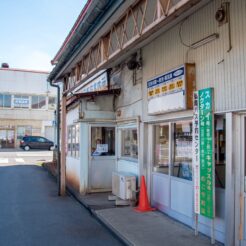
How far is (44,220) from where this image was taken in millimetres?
7148

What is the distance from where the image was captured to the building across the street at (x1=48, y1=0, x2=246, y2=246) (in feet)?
16.1

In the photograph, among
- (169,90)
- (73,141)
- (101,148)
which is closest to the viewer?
(169,90)

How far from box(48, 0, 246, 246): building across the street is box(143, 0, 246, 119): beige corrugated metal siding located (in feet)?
0.05

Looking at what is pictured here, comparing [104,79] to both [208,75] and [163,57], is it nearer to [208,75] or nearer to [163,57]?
[163,57]

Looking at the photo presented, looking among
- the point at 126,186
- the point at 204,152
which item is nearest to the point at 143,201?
the point at 126,186

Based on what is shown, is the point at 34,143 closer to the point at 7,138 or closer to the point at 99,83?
the point at 7,138

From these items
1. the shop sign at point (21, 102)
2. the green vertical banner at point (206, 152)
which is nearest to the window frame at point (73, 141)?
the green vertical banner at point (206, 152)

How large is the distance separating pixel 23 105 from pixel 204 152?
106 feet

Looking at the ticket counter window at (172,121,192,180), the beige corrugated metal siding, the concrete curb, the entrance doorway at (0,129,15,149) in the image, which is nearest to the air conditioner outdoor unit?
the concrete curb

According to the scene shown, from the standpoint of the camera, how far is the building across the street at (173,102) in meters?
4.91

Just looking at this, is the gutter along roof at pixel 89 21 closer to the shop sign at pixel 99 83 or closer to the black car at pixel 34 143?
the shop sign at pixel 99 83

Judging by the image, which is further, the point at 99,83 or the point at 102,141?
the point at 99,83

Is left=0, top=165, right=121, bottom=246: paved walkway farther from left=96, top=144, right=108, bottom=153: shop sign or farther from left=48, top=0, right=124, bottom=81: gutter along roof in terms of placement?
left=48, top=0, right=124, bottom=81: gutter along roof

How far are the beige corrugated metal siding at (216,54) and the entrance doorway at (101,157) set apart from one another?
12.9 ft
